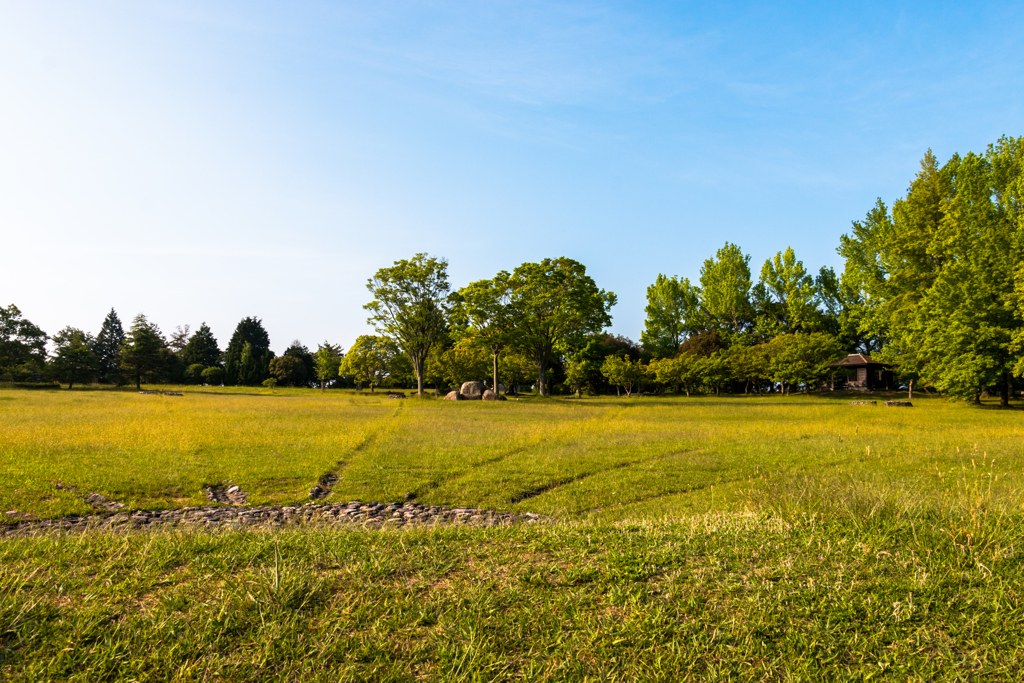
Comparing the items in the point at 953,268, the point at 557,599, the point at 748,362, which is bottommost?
the point at 557,599

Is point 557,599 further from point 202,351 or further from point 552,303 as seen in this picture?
point 202,351

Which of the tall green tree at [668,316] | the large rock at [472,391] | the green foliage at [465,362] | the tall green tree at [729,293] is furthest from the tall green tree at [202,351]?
the tall green tree at [729,293]

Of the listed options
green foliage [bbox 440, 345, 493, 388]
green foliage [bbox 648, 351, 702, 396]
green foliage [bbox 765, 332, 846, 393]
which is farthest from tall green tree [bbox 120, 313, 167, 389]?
green foliage [bbox 765, 332, 846, 393]

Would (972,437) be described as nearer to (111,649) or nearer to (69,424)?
(111,649)

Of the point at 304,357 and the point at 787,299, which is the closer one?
the point at 787,299

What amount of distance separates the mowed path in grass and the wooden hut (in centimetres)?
4402

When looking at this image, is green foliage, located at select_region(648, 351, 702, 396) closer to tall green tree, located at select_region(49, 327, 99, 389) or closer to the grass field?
the grass field

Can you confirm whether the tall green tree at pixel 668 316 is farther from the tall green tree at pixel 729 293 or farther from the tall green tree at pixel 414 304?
the tall green tree at pixel 414 304

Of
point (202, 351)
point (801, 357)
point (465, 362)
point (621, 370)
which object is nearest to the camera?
point (801, 357)

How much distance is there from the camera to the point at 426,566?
468 centimetres

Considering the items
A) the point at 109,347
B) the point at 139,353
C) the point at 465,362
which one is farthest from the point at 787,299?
the point at 109,347

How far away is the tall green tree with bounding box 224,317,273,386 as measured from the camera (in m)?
90.6

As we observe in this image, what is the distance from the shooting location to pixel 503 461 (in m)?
14.0

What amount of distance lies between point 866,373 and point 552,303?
43499 millimetres
